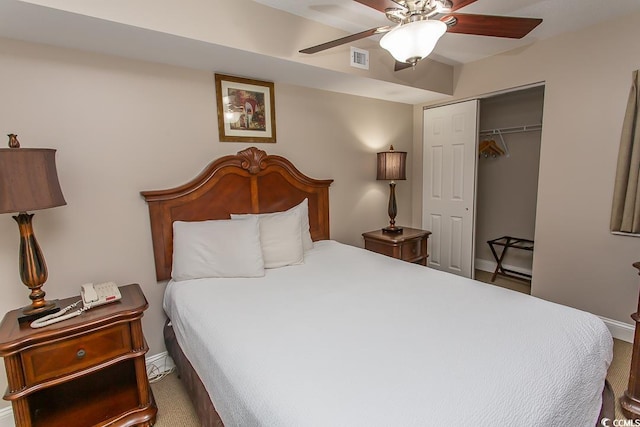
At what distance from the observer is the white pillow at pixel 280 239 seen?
2.24 metres

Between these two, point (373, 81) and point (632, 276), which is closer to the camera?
point (632, 276)

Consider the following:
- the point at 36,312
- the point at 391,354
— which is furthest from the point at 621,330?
the point at 36,312

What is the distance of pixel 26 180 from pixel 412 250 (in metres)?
2.93

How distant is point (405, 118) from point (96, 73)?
2978 millimetres

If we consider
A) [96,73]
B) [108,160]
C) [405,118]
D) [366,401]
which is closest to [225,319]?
[366,401]

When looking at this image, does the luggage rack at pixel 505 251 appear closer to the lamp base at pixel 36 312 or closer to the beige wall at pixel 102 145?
the beige wall at pixel 102 145

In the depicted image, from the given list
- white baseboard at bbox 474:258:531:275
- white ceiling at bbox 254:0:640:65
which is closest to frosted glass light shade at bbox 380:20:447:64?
white ceiling at bbox 254:0:640:65

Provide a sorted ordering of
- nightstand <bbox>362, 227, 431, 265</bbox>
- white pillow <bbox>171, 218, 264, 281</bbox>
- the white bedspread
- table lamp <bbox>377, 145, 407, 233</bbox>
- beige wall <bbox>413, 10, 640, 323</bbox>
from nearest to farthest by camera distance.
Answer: the white bedspread → white pillow <bbox>171, 218, 264, 281</bbox> → beige wall <bbox>413, 10, 640, 323</bbox> → nightstand <bbox>362, 227, 431, 265</bbox> → table lamp <bbox>377, 145, 407, 233</bbox>

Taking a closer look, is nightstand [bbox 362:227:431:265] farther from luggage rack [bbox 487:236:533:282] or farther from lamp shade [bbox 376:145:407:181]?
luggage rack [bbox 487:236:533:282]

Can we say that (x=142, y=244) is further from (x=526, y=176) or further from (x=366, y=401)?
(x=526, y=176)

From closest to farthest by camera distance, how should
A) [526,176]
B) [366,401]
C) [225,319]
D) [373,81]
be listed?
1. [366,401]
2. [225,319]
3. [373,81]
4. [526,176]

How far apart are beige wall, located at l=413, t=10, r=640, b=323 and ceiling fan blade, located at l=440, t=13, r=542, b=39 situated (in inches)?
49.8

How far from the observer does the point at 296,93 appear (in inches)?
109

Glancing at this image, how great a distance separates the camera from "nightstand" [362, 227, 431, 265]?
9.93ft
